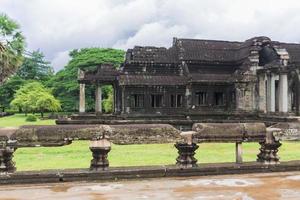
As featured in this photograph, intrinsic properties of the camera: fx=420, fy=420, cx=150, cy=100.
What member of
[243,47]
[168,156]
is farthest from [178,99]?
[168,156]

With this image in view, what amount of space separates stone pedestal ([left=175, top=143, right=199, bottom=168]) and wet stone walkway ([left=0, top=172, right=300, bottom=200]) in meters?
0.43

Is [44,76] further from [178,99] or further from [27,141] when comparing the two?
[27,141]

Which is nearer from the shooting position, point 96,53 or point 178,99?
point 178,99

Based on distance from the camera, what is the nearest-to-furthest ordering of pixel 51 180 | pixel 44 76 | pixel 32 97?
pixel 51 180, pixel 32 97, pixel 44 76

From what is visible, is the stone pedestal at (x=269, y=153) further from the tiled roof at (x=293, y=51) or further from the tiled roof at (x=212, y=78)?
the tiled roof at (x=293, y=51)

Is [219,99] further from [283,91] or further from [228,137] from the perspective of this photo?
[228,137]

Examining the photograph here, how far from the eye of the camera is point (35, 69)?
247 feet

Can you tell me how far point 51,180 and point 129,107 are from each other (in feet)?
93.3

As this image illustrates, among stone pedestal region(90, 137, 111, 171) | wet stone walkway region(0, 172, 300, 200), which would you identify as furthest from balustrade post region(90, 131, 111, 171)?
wet stone walkway region(0, 172, 300, 200)

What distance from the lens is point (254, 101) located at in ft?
119

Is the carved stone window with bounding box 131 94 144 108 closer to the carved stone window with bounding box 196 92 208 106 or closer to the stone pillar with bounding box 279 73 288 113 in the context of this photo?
the carved stone window with bounding box 196 92 208 106

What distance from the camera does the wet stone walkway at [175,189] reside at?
257 inches

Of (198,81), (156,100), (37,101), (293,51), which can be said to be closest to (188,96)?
(198,81)

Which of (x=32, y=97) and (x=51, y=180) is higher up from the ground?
(x=32, y=97)
